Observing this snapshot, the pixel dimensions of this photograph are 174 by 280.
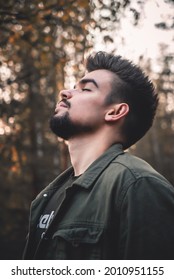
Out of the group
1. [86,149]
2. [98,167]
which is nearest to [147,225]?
[98,167]

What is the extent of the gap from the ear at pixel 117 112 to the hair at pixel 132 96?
0.17 feet

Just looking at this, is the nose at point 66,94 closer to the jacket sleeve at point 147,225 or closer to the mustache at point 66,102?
the mustache at point 66,102

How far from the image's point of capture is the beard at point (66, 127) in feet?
8.06

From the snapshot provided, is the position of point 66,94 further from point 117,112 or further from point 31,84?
point 31,84

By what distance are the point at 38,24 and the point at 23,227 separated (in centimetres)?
860

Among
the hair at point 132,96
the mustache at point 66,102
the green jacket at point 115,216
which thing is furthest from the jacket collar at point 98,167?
the mustache at point 66,102

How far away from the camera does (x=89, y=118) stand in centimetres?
245

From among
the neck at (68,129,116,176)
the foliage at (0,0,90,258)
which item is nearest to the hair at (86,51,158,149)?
the neck at (68,129,116,176)

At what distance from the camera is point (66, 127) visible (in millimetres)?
2502

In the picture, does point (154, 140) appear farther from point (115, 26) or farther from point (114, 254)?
point (114, 254)

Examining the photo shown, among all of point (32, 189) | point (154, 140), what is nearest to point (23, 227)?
point (32, 189)

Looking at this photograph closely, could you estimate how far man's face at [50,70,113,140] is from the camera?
2453mm

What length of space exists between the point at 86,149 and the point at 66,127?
0.79 feet

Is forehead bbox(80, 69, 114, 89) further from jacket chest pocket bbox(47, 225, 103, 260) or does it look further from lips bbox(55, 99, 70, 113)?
jacket chest pocket bbox(47, 225, 103, 260)
